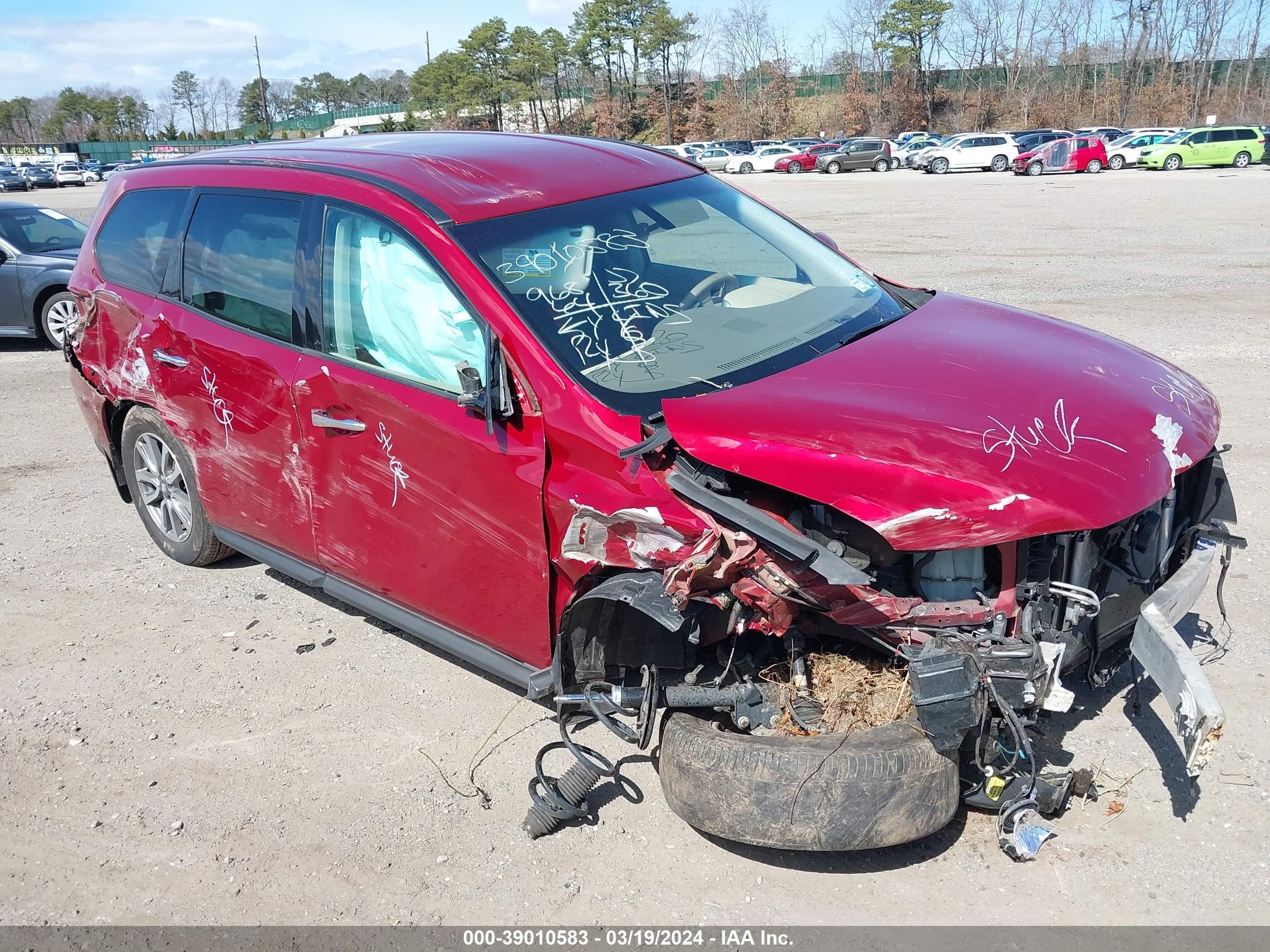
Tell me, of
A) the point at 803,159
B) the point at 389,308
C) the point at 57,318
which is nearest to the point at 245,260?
the point at 389,308

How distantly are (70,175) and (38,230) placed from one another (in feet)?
172

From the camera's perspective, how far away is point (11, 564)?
215 inches

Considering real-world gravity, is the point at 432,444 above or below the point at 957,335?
below

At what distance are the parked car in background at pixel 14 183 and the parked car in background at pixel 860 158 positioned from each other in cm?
4011

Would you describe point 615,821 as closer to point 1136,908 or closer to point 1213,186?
point 1136,908

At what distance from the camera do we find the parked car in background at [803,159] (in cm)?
4572

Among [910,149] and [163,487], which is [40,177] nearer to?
[910,149]

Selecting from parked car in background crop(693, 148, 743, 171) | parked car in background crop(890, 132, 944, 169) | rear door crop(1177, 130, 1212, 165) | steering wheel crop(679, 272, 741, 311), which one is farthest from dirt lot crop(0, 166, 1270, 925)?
parked car in background crop(693, 148, 743, 171)

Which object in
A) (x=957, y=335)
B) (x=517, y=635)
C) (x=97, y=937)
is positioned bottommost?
(x=97, y=937)

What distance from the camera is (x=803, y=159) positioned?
1815 inches

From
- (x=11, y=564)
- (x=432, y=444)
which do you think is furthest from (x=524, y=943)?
(x=11, y=564)

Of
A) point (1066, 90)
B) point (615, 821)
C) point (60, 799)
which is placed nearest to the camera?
point (615, 821)

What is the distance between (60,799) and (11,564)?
2422 mm

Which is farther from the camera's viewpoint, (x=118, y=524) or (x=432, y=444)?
(x=118, y=524)
